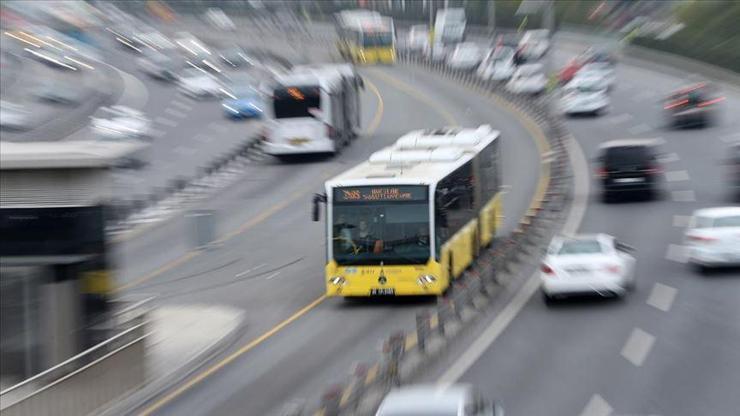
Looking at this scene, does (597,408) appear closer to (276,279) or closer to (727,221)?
(727,221)

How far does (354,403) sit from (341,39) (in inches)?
3677

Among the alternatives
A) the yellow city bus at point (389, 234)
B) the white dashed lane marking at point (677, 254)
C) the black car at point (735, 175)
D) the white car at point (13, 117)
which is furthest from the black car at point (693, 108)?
the yellow city bus at point (389, 234)

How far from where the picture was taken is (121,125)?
5759 cm

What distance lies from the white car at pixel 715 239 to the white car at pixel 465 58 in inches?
2357

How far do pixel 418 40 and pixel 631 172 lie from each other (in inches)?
2688

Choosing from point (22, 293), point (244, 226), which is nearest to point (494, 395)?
point (22, 293)

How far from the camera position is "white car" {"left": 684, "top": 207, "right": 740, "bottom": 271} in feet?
89.2

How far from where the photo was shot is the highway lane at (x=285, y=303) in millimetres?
19844

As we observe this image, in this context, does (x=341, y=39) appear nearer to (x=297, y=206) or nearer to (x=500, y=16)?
(x=500, y=16)

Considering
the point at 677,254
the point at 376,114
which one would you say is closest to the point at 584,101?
the point at 376,114

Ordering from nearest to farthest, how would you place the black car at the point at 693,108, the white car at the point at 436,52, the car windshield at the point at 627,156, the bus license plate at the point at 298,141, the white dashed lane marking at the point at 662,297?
the white dashed lane marking at the point at 662,297 → the car windshield at the point at 627,156 → the bus license plate at the point at 298,141 → the black car at the point at 693,108 → the white car at the point at 436,52

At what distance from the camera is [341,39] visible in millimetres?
106938

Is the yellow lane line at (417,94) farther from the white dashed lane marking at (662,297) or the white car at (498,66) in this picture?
the white dashed lane marking at (662,297)

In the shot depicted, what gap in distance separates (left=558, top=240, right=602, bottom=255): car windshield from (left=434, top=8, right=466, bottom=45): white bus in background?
79.5 meters
